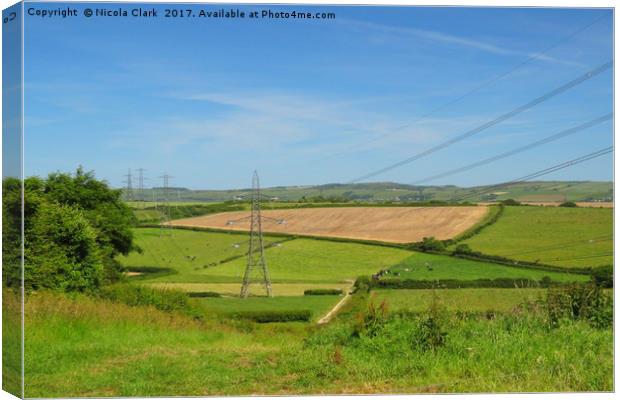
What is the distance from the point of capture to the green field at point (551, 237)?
9047mm

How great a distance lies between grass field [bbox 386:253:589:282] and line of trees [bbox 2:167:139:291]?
349 centimetres

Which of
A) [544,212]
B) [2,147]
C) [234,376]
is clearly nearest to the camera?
[2,147]

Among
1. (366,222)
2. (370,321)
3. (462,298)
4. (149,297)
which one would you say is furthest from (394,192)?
(149,297)

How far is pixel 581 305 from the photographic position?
8.67 metres

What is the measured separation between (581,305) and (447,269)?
6.00ft

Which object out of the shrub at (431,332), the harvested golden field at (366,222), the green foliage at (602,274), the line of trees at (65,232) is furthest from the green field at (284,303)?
the green foliage at (602,274)

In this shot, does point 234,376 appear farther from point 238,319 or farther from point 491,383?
point 491,383

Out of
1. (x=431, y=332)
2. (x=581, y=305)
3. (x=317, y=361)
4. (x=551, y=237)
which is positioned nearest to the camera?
(x=317, y=361)

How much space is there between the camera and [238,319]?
9.53 metres

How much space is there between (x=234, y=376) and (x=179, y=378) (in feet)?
1.77

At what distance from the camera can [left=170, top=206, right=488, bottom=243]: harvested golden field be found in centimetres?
912

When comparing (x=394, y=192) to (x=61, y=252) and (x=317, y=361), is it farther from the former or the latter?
(x=61, y=252)

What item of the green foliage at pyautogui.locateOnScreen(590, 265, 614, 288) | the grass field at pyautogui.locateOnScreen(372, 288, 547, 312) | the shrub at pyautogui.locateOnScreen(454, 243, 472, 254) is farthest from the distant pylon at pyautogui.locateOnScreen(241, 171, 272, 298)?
the green foliage at pyautogui.locateOnScreen(590, 265, 614, 288)

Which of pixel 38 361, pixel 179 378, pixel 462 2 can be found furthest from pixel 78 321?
pixel 462 2
